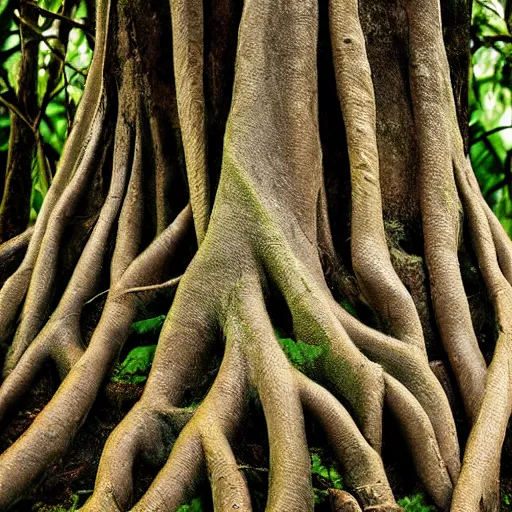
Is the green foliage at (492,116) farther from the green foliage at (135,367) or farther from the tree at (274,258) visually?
the green foliage at (135,367)

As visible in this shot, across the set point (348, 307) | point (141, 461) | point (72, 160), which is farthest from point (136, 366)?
point (72, 160)

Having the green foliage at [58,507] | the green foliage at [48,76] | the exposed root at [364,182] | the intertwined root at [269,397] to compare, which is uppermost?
the green foliage at [48,76]

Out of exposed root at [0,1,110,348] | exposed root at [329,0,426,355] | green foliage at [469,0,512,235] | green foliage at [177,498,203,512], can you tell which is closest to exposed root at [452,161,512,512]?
exposed root at [329,0,426,355]

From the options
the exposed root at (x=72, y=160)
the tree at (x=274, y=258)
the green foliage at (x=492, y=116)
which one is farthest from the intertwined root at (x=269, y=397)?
the green foliage at (x=492, y=116)

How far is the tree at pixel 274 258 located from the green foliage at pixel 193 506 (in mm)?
46

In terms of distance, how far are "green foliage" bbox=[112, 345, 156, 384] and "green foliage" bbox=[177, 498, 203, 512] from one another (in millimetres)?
673

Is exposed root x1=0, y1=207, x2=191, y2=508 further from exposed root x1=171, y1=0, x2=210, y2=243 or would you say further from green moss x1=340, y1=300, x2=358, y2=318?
green moss x1=340, y1=300, x2=358, y2=318

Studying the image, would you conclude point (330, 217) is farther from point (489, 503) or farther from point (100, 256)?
point (489, 503)

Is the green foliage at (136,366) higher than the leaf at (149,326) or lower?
lower

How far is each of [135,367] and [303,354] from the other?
72 centimetres

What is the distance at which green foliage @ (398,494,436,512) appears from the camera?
2809mm

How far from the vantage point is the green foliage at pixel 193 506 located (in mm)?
2682

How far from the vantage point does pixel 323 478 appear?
2775mm

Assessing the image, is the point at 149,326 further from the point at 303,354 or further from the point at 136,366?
the point at 303,354
